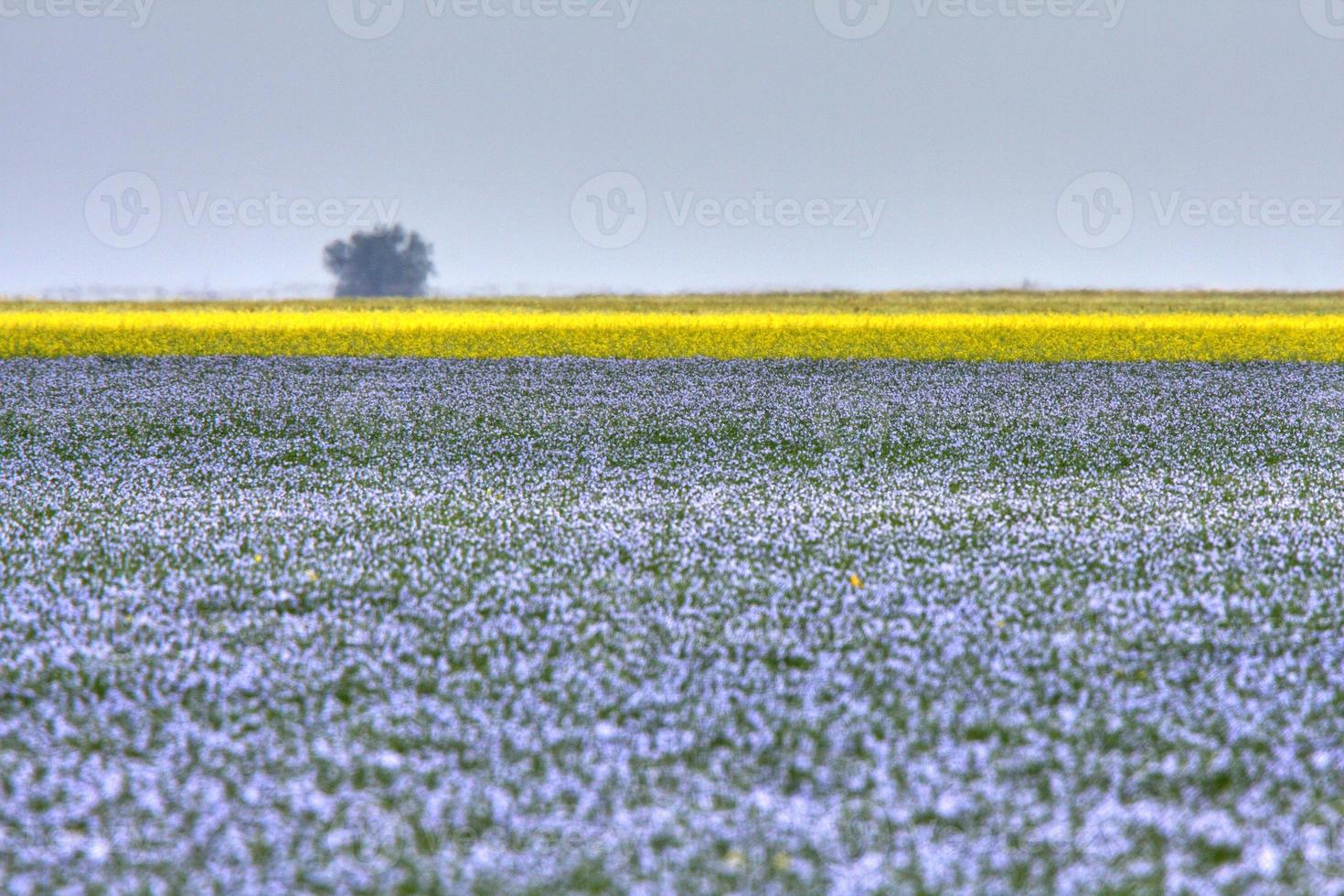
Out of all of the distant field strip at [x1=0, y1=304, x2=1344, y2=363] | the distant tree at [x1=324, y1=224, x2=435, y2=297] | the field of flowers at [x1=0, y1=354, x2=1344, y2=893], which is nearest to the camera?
the field of flowers at [x1=0, y1=354, x2=1344, y2=893]

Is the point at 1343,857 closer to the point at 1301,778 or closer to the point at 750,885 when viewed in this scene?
the point at 1301,778

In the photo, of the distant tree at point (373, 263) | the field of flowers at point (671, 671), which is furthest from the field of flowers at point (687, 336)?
the distant tree at point (373, 263)

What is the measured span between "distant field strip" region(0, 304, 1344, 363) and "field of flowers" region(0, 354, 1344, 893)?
16.5 meters

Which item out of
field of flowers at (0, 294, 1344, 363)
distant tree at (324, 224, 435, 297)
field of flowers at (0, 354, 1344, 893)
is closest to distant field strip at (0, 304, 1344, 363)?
field of flowers at (0, 294, 1344, 363)

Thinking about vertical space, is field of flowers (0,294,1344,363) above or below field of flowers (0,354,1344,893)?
above

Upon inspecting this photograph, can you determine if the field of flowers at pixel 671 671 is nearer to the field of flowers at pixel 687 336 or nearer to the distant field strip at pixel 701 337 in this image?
the distant field strip at pixel 701 337

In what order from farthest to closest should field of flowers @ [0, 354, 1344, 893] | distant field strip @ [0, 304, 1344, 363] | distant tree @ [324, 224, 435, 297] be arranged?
distant tree @ [324, 224, 435, 297] < distant field strip @ [0, 304, 1344, 363] < field of flowers @ [0, 354, 1344, 893]

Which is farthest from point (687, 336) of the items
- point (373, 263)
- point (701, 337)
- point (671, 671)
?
point (373, 263)

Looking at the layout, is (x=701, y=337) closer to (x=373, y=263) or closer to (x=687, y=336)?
(x=687, y=336)

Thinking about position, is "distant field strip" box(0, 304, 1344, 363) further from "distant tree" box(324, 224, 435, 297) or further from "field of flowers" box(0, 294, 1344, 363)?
"distant tree" box(324, 224, 435, 297)

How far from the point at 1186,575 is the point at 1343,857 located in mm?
4992

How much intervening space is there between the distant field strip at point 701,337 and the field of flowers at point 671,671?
54.1 feet

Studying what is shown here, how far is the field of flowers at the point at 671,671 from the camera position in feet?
16.0

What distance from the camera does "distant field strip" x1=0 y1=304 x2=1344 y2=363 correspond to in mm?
32094
